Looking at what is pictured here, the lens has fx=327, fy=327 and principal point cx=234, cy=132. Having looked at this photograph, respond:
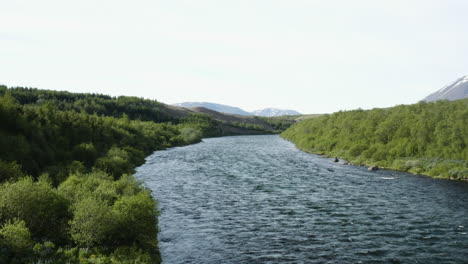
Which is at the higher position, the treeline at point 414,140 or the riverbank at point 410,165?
the treeline at point 414,140

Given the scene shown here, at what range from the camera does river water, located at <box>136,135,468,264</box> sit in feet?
80.3

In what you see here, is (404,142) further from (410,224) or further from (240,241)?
(240,241)

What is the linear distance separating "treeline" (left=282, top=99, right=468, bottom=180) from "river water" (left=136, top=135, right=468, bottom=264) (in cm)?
723

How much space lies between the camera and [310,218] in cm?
3344

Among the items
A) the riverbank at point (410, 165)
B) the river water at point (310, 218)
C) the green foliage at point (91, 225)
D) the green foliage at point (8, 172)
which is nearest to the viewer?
the green foliage at point (91, 225)

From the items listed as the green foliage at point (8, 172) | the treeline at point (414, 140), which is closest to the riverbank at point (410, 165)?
the treeline at point (414, 140)

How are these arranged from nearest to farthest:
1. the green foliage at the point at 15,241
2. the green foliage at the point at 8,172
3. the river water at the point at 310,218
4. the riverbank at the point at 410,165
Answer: the green foliage at the point at 15,241 < the river water at the point at 310,218 < the green foliage at the point at 8,172 < the riverbank at the point at 410,165

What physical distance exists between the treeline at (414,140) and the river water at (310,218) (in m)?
7.23

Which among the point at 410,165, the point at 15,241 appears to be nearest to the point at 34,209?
the point at 15,241

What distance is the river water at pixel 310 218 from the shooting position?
24469mm

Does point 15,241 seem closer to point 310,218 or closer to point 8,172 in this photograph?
point 8,172

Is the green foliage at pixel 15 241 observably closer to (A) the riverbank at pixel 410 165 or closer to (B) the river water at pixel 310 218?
(B) the river water at pixel 310 218

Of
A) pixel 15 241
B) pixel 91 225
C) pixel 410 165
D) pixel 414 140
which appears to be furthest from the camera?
pixel 414 140

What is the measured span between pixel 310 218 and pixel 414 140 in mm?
51154
